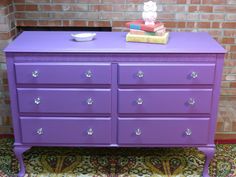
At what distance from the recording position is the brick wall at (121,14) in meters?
2.69

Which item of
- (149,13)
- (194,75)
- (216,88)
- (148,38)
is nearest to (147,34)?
(148,38)

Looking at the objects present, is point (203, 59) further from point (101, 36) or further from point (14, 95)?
point (14, 95)

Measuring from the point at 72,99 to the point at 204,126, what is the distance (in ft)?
2.58

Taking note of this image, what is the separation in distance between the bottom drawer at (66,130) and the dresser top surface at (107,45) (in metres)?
0.42

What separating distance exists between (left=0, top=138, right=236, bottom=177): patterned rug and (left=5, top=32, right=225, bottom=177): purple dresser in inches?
6.8

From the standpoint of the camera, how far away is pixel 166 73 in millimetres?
2166

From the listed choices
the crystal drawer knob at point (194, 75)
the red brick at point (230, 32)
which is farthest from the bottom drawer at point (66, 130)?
the red brick at point (230, 32)

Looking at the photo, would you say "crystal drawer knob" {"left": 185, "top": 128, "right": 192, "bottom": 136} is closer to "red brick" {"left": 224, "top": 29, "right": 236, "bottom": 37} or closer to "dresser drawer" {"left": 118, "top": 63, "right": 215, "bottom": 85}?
"dresser drawer" {"left": 118, "top": 63, "right": 215, "bottom": 85}

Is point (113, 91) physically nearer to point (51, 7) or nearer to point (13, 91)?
point (13, 91)

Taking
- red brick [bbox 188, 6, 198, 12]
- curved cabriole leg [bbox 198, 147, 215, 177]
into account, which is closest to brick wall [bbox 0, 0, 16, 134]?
red brick [bbox 188, 6, 198, 12]

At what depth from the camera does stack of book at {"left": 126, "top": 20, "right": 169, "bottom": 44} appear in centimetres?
224

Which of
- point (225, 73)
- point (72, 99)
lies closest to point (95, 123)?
point (72, 99)

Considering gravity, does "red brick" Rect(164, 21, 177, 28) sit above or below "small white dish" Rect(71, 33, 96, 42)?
above

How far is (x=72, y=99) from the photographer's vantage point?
222 cm
